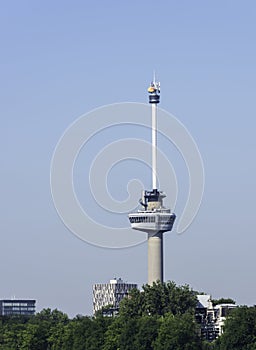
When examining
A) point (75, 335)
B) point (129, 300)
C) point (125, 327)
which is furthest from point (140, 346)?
point (129, 300)

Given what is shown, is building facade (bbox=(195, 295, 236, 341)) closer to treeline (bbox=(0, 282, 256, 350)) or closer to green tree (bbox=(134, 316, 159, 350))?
treeline (bbox=(0, 282, 256, 350))

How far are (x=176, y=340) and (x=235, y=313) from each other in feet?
33.9

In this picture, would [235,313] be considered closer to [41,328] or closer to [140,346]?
[140,346]

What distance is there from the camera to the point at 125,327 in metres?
133

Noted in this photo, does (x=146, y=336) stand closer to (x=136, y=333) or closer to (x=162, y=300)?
(x=136, y=333)

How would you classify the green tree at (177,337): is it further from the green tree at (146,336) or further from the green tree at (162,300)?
the green tree at (162,300)

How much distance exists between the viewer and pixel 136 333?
132250mm

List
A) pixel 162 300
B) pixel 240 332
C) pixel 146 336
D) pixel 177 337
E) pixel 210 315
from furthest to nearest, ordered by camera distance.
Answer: pixel 210 315, pixel 162 300, pixel 146 336, pixel 240 332, pixel 177 337

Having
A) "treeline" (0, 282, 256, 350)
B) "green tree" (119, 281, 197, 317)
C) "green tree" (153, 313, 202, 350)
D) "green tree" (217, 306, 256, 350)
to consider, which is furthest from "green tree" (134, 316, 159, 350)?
"green tree" (119, 281, 197, 317)

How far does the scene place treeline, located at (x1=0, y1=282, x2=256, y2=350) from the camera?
12462cm

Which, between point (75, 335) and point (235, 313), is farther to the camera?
point (75, 335)

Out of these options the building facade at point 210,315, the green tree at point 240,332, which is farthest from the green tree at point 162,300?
→ the green tree at point 240,332

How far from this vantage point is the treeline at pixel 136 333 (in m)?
125

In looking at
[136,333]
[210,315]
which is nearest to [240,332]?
[136,333]
